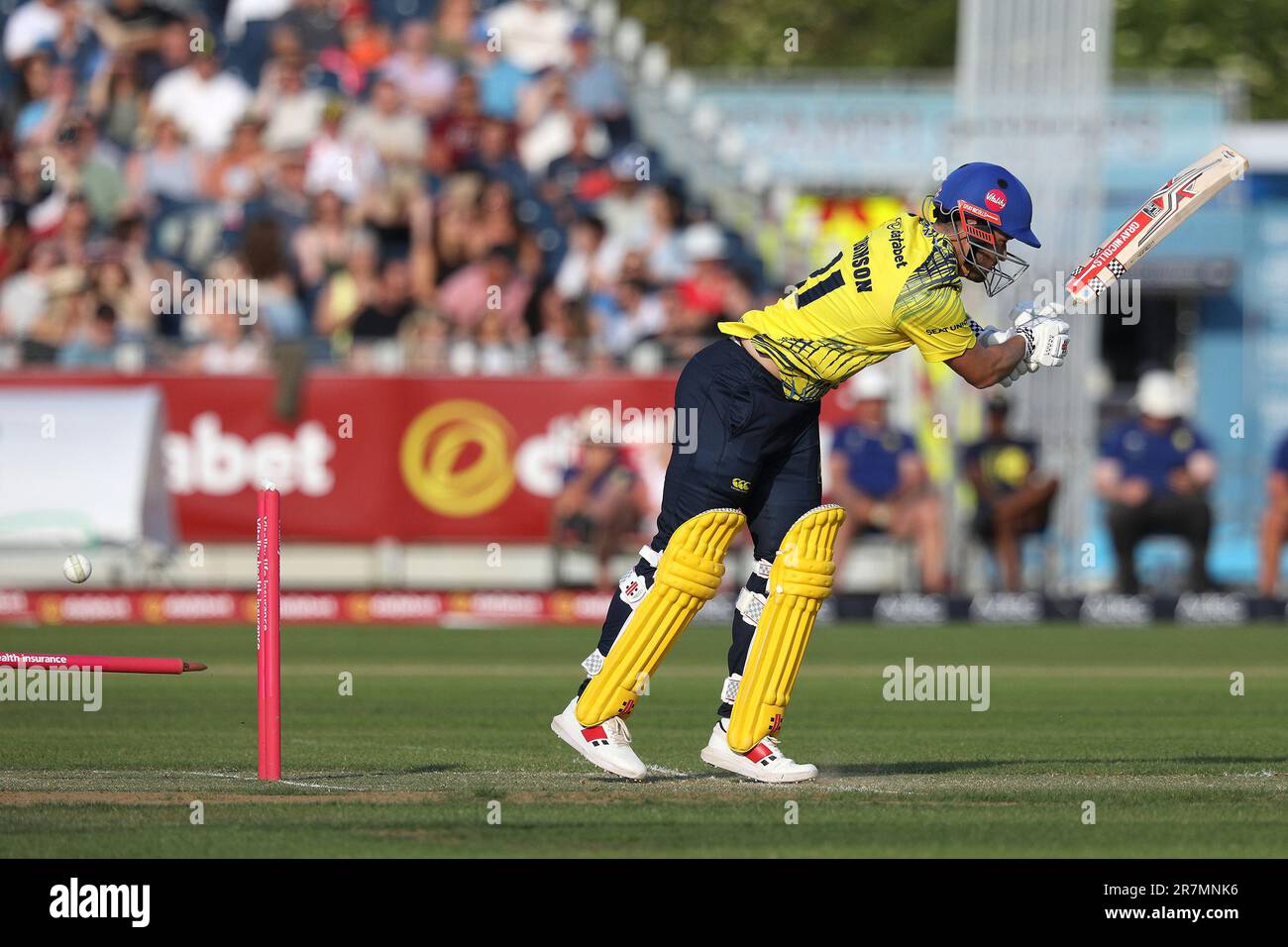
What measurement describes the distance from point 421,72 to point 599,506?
6.87 m

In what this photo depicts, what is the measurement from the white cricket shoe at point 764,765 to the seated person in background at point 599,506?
36.2ft

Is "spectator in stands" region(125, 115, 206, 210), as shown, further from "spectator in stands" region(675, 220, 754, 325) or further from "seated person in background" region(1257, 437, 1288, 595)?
"seated person in background" region(1257, 437, 1288, 595)

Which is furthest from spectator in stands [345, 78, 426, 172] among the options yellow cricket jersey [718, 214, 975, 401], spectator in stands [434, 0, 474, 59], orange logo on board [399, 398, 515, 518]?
yellow cricket jersey [718, 214, 975, 401]

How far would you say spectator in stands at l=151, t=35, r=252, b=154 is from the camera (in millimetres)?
24766

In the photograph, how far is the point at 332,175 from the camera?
24.2m

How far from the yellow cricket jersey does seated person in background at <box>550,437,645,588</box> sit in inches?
438

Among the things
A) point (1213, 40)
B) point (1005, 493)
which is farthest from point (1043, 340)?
point (1213, 40)

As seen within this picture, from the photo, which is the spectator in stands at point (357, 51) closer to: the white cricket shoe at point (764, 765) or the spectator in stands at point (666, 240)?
the spectator in stands at point (666, 240)

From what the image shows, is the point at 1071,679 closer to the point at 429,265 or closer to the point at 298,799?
the point at 298,799

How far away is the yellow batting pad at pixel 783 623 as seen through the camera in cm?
941

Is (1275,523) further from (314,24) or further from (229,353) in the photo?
Answer: (314,24)

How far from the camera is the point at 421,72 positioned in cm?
2530

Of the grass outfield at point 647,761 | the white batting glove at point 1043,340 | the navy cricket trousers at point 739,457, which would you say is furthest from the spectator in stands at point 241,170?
the white batting glove at point 1043,340

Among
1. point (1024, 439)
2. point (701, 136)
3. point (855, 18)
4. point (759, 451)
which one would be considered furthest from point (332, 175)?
point (855, 18)
